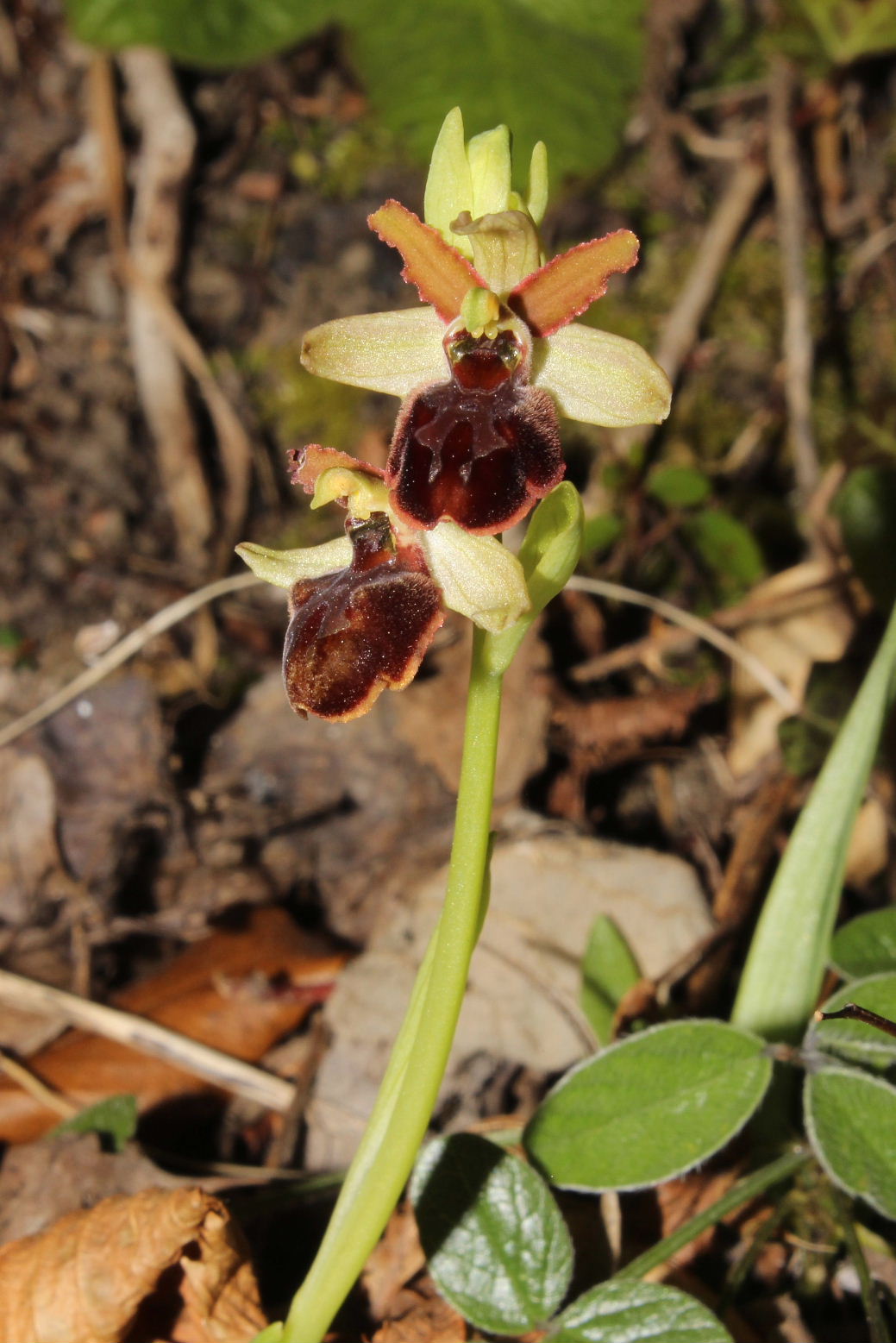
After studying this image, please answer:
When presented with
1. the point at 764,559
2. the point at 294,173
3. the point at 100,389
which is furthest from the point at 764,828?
the point at 294,173

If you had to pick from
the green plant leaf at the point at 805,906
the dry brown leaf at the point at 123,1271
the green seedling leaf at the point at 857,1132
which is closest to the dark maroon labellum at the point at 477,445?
the green plant leaf at the point at 805,906

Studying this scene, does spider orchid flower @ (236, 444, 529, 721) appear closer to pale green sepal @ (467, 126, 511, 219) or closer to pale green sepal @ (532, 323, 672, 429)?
pale green sepal @ (532, 323, 672, 429)

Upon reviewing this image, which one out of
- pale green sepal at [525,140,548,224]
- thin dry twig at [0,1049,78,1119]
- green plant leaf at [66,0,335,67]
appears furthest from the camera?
green plant leaf at [66,0,335,67]

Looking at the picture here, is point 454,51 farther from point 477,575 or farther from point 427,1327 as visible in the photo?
point 427,1327

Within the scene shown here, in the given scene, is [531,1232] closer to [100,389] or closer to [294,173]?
[100,389]

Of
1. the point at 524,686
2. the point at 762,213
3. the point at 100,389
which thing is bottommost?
the point at 524,686

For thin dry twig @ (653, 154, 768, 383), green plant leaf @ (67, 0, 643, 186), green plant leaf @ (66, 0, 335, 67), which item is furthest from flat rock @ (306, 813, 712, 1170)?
green plant leaf @ (66, 0, 335, 67)
